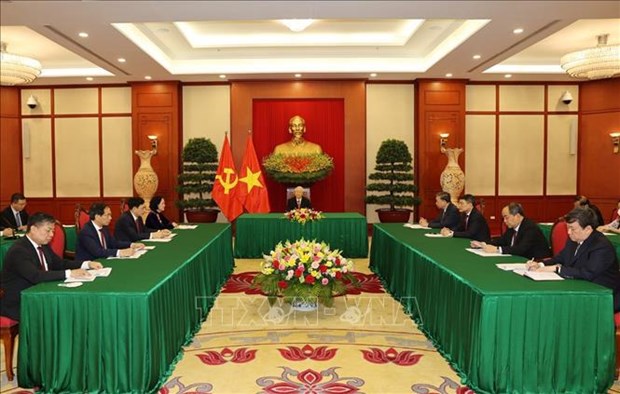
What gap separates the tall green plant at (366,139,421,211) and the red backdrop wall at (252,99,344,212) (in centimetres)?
99

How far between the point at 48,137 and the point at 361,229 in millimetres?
7813

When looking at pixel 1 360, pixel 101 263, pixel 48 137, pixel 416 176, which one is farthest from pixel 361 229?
pixel 48 137

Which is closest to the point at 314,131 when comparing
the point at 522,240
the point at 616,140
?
the point at 616,140

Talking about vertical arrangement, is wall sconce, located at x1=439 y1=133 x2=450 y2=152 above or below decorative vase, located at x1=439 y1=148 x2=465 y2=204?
above

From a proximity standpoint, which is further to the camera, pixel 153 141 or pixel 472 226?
pixel 153 141

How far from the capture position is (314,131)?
37.9 feet

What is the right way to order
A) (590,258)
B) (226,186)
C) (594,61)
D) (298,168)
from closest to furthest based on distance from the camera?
(590,258) < (594,61) < (226,186) < (298,168)

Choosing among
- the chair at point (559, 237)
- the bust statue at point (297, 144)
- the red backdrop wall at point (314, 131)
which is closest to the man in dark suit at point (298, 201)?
the bust statue at point (297, 144)

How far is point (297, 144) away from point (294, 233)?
3.17m

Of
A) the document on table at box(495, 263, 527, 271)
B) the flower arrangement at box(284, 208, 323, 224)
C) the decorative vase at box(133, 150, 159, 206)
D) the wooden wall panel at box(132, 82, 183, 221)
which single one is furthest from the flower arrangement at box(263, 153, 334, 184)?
the document on table at box(495, 263, 527, 271)

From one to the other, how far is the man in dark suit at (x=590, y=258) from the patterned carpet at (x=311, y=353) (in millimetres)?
768

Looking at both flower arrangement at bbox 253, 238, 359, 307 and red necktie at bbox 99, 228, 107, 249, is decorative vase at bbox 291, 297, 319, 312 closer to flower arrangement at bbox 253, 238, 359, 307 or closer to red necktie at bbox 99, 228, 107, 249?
flower arrangement at bbox 253, 238, 359, 307

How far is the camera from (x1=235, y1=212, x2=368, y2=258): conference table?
843cm

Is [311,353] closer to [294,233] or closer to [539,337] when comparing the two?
[539,337]
